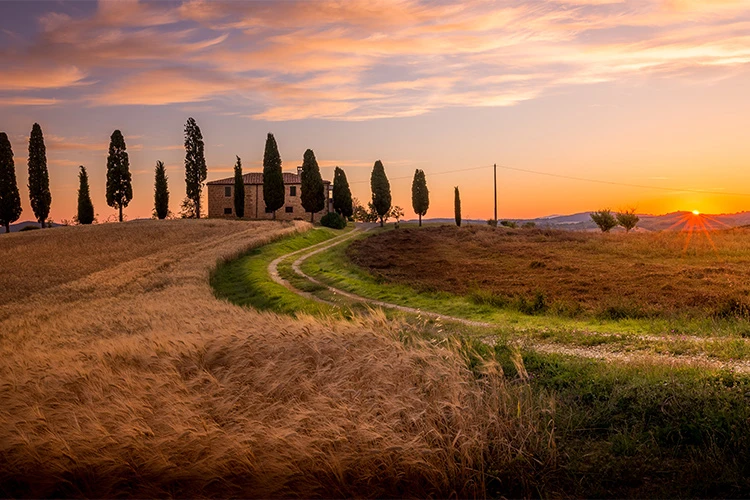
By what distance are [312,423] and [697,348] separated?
952 centimetres

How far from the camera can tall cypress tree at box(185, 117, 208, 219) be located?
3376 inches

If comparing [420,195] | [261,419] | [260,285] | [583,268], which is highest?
[420,195]

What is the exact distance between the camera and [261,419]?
8133mm

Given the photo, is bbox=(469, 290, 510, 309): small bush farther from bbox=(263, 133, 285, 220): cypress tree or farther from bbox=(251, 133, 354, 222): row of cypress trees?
bbox=(263, 133, 285, 220): cypress tree

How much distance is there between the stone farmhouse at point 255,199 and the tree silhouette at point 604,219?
123ft

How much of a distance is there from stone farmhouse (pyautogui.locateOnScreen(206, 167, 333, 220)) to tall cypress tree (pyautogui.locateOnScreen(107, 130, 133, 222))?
14007 mm

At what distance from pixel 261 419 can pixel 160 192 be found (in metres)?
81.3

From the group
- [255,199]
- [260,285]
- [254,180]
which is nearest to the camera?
[260,285]

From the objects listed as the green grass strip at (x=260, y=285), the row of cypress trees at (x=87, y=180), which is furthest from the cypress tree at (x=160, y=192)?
the green grass strip at (x=260, y=285)

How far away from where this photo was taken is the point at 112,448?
754 centimetres

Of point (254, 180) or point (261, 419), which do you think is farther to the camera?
point (254, 180)

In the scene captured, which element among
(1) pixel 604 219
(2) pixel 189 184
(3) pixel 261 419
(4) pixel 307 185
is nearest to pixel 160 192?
(2) pixel 189 184

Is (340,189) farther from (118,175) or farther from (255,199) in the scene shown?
(118,175)

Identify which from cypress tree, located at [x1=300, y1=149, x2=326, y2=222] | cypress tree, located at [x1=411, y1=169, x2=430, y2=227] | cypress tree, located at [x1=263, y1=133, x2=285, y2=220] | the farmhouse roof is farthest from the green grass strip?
the farmhouse roof
